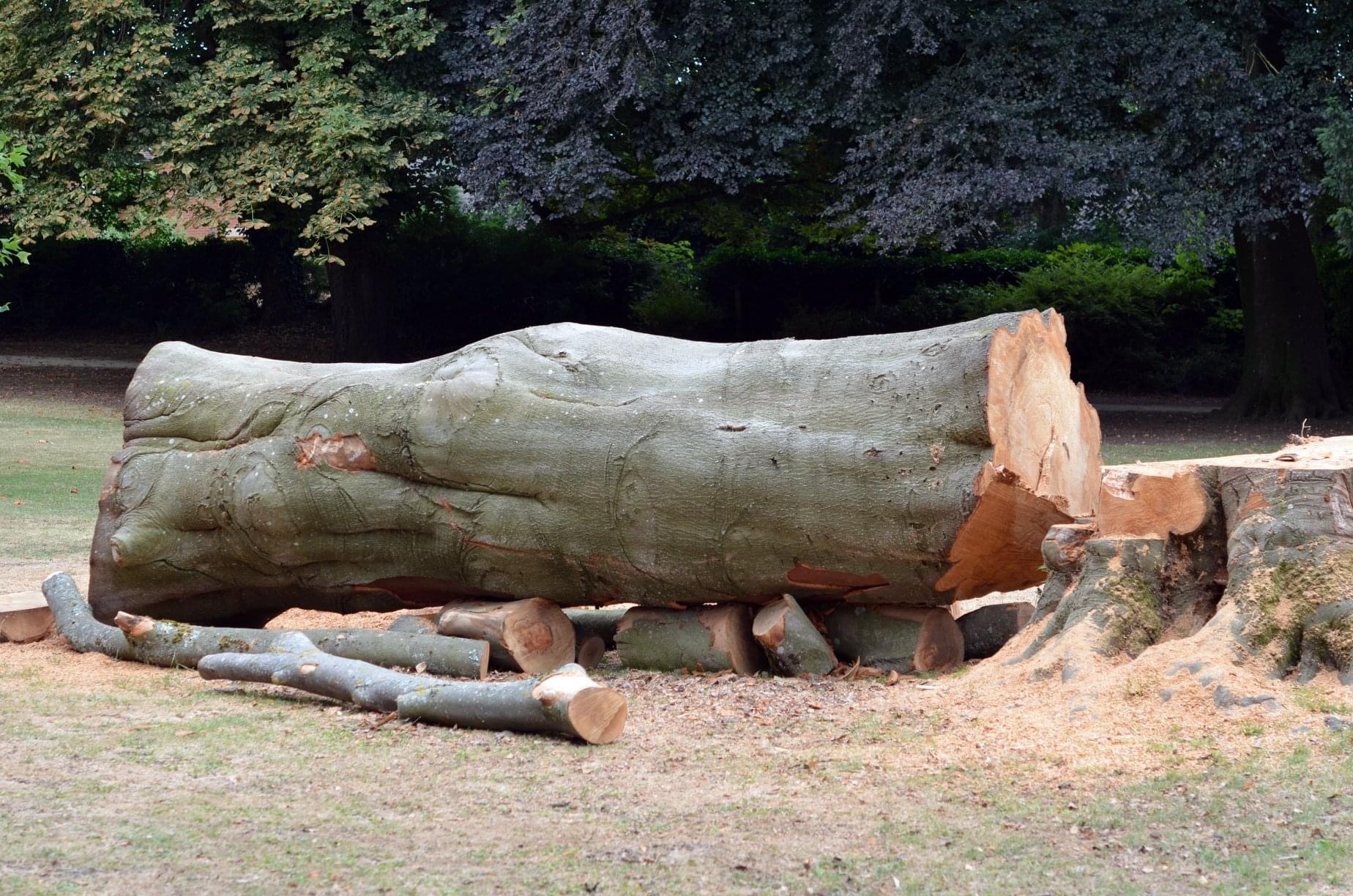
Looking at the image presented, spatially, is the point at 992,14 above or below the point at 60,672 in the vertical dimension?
above

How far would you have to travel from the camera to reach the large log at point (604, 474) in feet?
18.0

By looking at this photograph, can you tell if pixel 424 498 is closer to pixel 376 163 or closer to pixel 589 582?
pixel 589 582

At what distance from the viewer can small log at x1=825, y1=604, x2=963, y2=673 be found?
232 inches

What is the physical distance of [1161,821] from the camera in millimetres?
3635

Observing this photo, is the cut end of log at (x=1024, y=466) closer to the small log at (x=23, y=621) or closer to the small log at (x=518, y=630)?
the small log at (x=518, y=630)

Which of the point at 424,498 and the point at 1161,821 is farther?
the point at 424,498

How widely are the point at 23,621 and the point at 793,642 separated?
156 inches

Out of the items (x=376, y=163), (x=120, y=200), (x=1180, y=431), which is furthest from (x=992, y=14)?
(x=120, y=200)

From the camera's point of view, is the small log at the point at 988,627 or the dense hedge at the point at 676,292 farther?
the dense hedge at the point at 676,292

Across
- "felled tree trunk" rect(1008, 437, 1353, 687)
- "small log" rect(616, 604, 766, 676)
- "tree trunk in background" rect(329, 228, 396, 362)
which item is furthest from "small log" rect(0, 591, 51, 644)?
"tree trunk in background" rect(329, 228, 396, 362)

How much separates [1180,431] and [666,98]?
320 inches

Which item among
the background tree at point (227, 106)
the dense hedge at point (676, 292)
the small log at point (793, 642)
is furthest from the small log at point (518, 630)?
the dense hedge at point (676, 292)

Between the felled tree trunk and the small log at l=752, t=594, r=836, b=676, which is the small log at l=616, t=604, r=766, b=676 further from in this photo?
the felled tree trunk

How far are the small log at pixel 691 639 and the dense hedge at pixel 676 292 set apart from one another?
16817 millimetres
